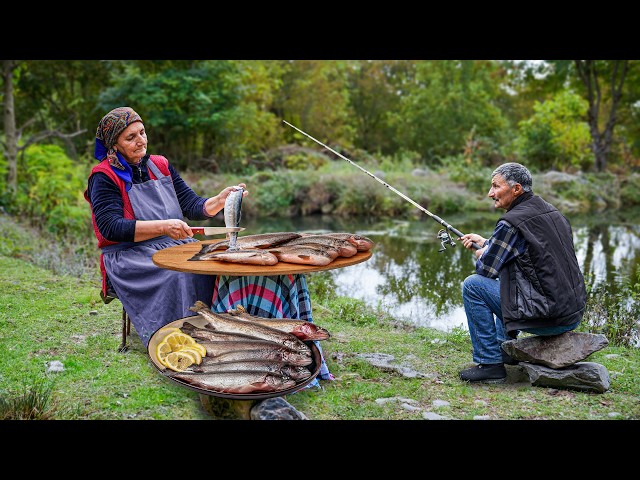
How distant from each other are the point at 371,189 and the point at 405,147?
12555 millimetres

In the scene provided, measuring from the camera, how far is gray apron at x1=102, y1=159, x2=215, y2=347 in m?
4.38

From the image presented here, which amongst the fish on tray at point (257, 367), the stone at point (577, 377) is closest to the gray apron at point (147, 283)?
the fish on tray at point (257, 367)

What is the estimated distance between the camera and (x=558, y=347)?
408 centimetres

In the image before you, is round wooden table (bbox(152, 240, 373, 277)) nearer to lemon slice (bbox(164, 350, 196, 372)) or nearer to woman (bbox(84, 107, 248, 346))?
woman (bbox(84, 107, 248, 346))

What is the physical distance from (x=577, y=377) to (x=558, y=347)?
0.22 meters

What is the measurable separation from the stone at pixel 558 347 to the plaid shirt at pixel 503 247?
0.56m

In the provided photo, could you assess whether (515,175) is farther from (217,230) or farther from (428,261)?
(428,261)

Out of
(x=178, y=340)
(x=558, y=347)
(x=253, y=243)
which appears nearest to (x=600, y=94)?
(x=558, y=347)

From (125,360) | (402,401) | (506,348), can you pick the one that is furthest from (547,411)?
(125,360)

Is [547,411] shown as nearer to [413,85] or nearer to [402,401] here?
[402,401]

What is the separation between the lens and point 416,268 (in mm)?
9625

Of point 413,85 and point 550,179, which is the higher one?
point 413,85

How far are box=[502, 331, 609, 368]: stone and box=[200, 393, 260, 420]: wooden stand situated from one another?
1.82 m

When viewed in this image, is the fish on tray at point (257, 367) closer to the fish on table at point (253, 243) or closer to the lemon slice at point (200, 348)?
the lemon slice at point (200, 348)
